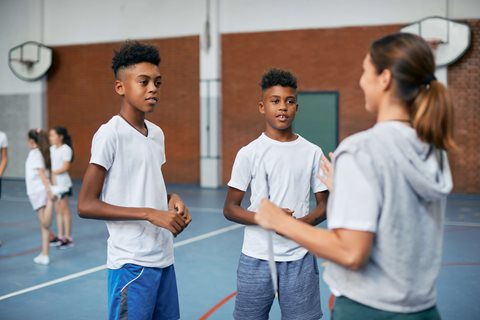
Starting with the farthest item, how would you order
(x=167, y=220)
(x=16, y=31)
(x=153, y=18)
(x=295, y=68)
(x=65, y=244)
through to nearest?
(x=16, y=31), (x=153, y=18), (x=295, y=68), (x=65, y=244), (x=167, y=220)

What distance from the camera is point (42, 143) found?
623 centimetres

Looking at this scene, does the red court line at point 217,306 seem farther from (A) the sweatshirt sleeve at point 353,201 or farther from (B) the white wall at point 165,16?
(B) the white wall at point 165,16

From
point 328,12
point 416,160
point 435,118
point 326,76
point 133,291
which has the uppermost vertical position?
point 328,12

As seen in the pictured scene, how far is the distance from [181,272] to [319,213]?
2969mm

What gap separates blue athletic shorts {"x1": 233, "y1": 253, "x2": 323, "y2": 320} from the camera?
2594 millimetres

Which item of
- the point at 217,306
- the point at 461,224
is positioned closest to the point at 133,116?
the point at 217,306

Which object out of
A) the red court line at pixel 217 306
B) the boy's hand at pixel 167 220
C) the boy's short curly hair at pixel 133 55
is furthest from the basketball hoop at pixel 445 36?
the boy's hand at pixel 167 220

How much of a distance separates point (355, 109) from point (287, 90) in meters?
9.42

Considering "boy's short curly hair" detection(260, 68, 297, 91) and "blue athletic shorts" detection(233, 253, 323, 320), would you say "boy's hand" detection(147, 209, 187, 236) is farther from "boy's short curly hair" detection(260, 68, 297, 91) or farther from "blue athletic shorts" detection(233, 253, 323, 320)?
"boy's short curly hair" detection(260, 68, 297, 91)

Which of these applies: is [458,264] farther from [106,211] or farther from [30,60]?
[30,60]

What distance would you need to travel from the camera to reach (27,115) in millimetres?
15375

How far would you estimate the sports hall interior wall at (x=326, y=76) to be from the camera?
36.6 ft

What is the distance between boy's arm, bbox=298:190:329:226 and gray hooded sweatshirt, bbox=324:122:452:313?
3.60ft

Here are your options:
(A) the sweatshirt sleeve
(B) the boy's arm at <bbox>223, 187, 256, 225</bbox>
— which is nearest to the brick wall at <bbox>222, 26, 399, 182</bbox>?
(B) the boy's arm at <bbox>223, 187, 256, 225</bbox>
